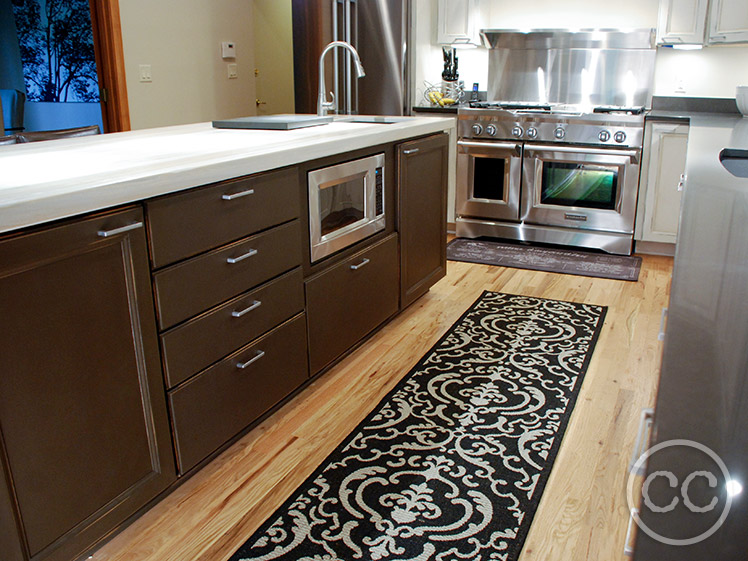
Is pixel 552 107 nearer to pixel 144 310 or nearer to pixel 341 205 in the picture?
pixel 341 205

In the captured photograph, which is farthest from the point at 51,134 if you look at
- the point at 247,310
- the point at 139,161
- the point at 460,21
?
the point at 460,21

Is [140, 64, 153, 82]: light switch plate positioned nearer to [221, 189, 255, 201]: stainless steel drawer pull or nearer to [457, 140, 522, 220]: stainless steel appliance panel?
[457, 140, 522, 220]: stainless steel appliance panel

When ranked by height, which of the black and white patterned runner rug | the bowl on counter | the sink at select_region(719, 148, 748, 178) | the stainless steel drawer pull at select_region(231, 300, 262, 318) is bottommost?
the black and white patterned runner rug

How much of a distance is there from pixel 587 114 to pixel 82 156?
328 centimetres

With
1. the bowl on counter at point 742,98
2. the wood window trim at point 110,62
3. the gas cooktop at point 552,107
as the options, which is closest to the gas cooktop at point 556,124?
the gas cooktop at point 552,107

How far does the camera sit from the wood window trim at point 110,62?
409cm

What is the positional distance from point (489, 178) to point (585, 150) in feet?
2.26

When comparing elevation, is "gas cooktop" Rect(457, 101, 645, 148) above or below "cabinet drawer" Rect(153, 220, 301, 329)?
above

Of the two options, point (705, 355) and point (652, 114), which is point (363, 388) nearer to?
point (705, 355)

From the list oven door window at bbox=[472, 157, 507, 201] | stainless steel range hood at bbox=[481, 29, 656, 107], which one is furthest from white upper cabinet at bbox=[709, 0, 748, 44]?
oven door window at bbox=[472, 157, 507, 201]

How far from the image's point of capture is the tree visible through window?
681 cm

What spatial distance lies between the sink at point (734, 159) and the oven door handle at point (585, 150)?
200 cm

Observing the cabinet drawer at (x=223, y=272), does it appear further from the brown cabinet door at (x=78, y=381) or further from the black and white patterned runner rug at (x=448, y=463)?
the black and white patterned runner rug at (x=448, y=463)

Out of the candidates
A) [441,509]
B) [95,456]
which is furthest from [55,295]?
[441,509]
